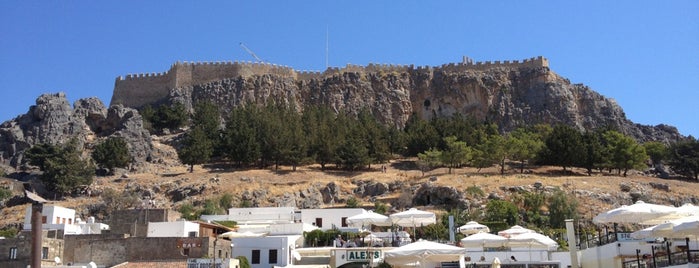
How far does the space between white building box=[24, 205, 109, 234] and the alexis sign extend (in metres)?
19.6

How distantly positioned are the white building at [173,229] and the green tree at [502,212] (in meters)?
21.8

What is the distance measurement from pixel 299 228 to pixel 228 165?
36268mm

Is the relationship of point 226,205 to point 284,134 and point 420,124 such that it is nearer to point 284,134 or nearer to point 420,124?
point 284,134

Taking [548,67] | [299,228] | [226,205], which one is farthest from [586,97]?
[299,228]

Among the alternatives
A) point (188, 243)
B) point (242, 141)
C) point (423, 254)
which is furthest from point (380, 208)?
point (423, 254)

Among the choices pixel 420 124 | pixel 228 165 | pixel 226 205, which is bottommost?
pixel 226 205

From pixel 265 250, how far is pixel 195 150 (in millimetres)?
38332

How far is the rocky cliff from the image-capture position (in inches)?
3863

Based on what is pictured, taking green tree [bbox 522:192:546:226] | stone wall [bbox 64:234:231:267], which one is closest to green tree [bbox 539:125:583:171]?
green tree [bbox 522:192:546:226]

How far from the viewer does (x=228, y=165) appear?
7900cm

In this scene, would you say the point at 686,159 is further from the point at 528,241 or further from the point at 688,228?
the point at 688,228

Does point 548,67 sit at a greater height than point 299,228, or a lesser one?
greater

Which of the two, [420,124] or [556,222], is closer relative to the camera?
[556,222]

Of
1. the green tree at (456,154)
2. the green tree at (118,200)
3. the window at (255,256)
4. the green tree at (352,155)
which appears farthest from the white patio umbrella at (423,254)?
the green tree at (352,155)
